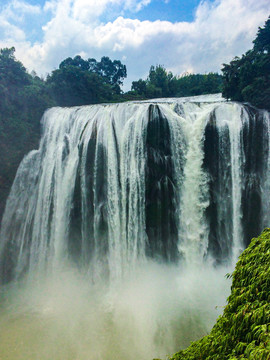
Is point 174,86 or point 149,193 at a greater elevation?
point 174,86

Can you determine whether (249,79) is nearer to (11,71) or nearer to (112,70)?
(11,71)

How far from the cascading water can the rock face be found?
7.18 meters

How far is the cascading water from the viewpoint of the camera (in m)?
12.1

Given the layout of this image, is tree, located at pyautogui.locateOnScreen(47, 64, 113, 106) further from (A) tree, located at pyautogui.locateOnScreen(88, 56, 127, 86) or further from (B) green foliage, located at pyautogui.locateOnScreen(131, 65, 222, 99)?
(A) tree, located at pyautogui.locateOnScreen(88, 56, 127, 86)

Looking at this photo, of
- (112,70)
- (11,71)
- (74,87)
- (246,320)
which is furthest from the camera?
(112,70)

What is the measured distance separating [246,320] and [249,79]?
15.7m

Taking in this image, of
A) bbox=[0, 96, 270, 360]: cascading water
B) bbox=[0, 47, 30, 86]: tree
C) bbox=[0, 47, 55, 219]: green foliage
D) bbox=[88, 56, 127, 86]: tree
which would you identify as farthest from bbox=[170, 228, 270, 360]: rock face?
bbox=[88, 56, 127, 86]: tree

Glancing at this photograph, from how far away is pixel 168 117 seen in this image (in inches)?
531

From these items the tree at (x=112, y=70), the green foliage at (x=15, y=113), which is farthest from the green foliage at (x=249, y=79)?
the tree at (x=112, y=70)

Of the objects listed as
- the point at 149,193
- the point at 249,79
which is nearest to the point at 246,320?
the point at 149,193

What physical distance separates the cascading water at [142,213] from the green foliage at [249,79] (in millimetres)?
2150

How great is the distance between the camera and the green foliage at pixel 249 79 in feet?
47.4

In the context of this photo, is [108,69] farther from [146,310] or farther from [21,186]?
[146,310]

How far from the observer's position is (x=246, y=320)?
12.1ft
